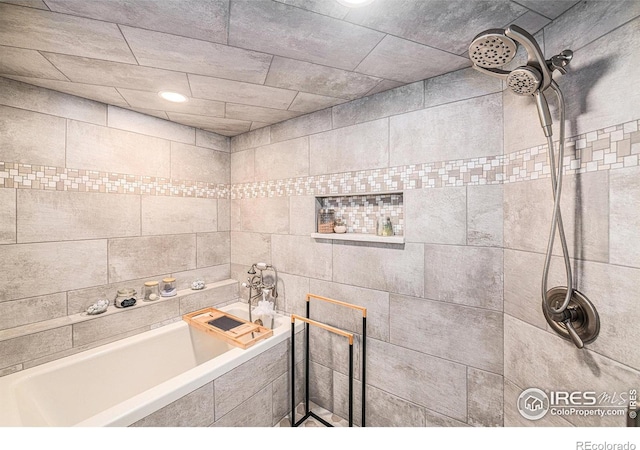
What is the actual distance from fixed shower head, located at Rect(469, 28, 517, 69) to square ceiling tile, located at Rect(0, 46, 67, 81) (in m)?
2.10

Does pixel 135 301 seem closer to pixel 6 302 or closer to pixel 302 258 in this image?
pixel 6 302

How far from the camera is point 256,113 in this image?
7.22ft

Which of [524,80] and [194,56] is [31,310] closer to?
[194,56]

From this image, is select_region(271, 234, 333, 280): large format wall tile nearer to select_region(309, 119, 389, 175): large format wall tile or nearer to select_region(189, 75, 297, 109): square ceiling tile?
select_region(309, 119, 389, 175): large format wall tile

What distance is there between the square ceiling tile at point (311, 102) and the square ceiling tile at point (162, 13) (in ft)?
2.51

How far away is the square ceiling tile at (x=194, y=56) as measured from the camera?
1265 mm

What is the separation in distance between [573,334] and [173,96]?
259 centimetres

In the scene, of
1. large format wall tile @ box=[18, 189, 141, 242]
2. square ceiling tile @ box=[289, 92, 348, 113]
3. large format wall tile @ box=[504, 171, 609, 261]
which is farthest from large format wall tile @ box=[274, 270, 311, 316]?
large format wall tile @ box=[504, 171, 609, 261]

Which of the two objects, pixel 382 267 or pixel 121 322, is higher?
pixel 382 267

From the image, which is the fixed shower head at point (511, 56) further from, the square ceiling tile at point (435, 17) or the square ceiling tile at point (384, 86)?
the square ceiling tile at point (384, 86)

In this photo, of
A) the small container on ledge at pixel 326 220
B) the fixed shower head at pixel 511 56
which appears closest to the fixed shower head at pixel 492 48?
the fixed shower head at pixel 511 56

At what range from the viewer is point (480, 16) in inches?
44.4

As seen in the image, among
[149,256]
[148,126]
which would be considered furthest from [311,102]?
[149,256]
